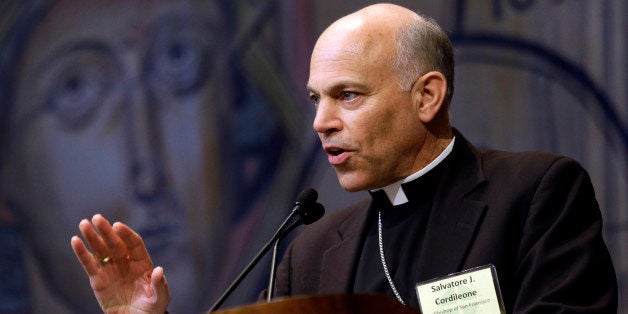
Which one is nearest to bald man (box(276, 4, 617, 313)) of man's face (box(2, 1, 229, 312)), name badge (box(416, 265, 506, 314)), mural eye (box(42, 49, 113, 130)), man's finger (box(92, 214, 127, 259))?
name badge (box(416, 265, 506, 314))

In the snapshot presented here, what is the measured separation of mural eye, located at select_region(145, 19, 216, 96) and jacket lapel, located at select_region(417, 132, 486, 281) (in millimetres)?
1700

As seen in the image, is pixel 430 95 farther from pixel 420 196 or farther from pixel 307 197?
pixel 307 197

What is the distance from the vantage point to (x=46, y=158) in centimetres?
457

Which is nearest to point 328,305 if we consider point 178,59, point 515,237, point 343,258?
point 515,237

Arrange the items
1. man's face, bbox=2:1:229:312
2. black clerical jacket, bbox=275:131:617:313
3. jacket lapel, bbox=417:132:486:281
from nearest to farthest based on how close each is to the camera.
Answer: black clerical jacket, bbox=275:131:617:313
jacket lapel, bbox=417:132:486:281
man's face, bbox=2:1:229:312

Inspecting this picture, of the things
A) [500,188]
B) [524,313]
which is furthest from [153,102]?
[524,313]

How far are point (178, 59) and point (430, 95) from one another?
1748 millimetres

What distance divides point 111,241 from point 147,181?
1.74 meters

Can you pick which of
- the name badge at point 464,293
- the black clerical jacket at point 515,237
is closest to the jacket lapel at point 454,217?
the black clerical jacket at point 515,237

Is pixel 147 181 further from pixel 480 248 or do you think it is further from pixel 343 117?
pixel 480 248

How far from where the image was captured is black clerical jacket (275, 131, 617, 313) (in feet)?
7.90

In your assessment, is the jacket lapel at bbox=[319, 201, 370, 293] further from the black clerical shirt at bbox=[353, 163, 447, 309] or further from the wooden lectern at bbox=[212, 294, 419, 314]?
the wooden lectern at bbox=[212, 294, 419, 314]

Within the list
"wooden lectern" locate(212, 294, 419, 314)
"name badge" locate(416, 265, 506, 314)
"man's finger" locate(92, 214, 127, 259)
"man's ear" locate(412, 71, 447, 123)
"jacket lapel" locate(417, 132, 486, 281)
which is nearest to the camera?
"wooden lectern" locate(212, 294, 419, 314)

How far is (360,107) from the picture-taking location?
279cm
